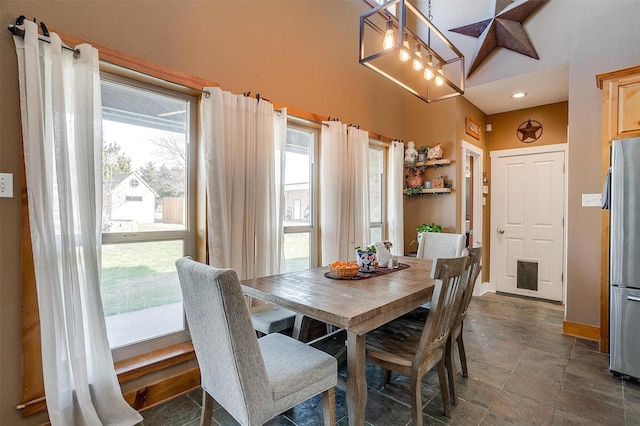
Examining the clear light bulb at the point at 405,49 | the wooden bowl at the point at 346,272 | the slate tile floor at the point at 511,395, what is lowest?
the slate tile floor at the point at 511,395

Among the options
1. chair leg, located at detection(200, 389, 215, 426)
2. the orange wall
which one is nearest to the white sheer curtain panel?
chair leg, located at detection(200, 389, 215, 426)

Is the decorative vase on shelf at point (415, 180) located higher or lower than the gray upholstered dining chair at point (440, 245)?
higher

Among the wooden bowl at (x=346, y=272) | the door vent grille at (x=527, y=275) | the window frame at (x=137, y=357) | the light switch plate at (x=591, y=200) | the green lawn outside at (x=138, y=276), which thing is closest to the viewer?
the window frame at (x=137, y=357)

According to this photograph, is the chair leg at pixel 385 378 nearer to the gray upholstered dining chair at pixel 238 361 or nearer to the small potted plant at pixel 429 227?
the gray upholstered dining chair at pixel 238 361

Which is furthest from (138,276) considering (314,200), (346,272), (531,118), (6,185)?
(531,118)

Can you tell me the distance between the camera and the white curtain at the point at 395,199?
401 cm

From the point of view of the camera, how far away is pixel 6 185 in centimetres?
156

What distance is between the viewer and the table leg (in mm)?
1484

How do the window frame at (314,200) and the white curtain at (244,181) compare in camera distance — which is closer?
the white curtain at (244,181)

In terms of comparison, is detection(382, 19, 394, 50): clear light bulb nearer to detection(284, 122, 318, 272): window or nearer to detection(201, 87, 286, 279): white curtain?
detection(201, 87, 286, 279): white curtain

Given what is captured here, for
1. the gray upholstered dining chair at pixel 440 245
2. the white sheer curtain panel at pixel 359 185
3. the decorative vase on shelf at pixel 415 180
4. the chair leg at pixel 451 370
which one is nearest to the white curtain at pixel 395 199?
the decorative vase on shelf at pixel 415 180

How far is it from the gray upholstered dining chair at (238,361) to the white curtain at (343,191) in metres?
1.73

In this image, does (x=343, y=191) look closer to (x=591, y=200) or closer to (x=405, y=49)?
(x=405, y=49)

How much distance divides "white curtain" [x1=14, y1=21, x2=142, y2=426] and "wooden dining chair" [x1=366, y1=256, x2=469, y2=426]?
4.72ft
